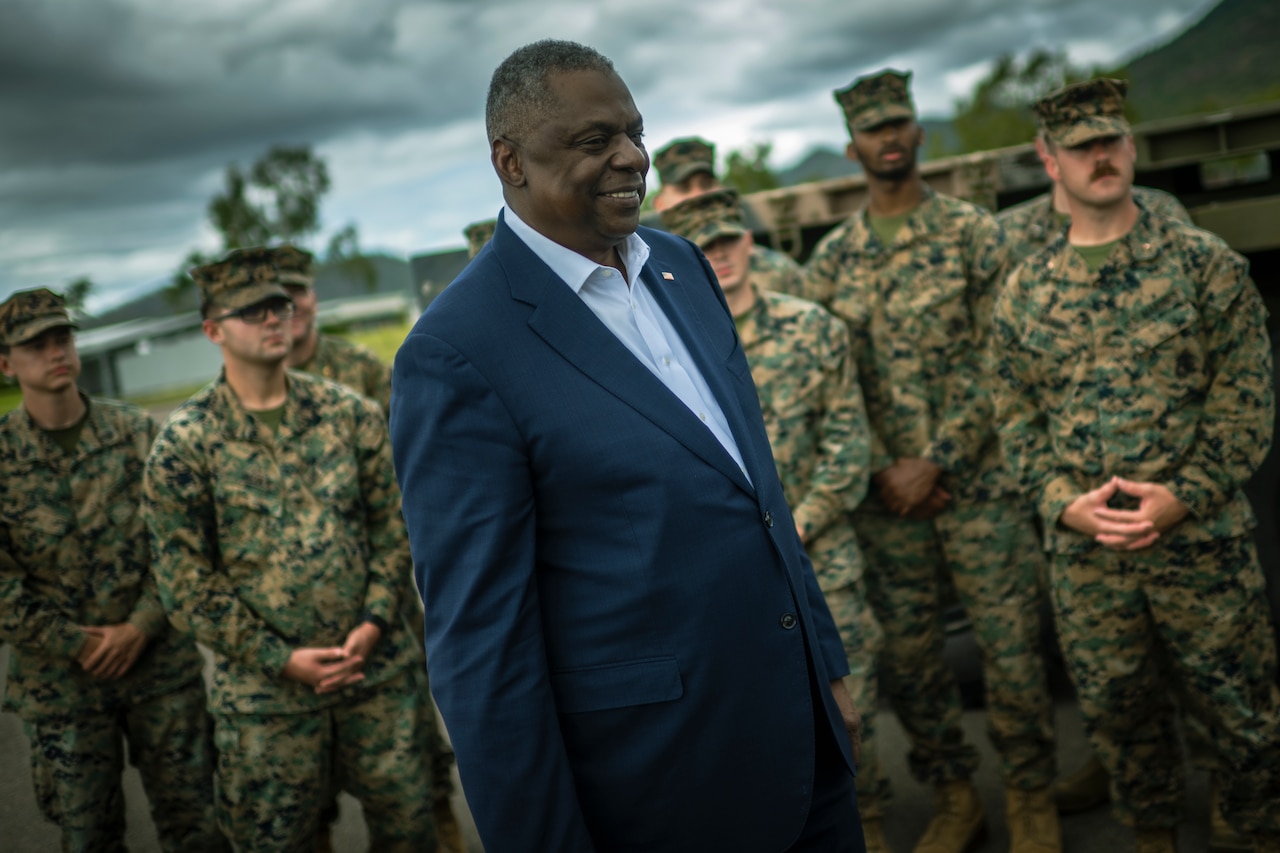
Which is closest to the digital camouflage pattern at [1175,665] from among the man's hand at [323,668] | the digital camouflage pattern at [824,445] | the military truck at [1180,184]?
the digital camouflage pattern at [824,445]

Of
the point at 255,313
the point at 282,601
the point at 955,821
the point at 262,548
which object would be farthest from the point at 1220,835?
the point at 255,313

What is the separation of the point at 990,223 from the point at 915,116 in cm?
52

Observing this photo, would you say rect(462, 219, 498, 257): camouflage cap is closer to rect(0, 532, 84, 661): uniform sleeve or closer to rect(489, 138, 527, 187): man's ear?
rect(0, 532, 84, 661): uniform sleeve

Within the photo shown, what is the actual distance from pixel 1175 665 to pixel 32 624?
145 inches

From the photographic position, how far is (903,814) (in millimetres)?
4090

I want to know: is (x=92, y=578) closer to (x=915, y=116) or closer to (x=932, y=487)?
(x=932, y=487)

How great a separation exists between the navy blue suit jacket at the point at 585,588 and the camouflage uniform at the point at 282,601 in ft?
5.76

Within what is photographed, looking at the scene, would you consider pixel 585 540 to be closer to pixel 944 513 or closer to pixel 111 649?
pixel 944 513

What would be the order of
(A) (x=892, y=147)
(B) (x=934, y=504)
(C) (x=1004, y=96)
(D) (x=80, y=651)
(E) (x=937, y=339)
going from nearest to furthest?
(D) (x=80, y=651) < (B) (x=934, y=504) < (E) (x=937, y=339) < (A) (x=892, y=147) < (C) (x=1004, y=96)

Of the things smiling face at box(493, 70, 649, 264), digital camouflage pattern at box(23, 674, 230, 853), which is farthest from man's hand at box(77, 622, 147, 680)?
smiling face at box(493, 70, 649, 264)

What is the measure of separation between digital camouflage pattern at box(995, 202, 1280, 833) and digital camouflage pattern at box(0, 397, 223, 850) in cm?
308

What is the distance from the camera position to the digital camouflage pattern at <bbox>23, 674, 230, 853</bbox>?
12.3ft

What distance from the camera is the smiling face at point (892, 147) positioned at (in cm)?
405

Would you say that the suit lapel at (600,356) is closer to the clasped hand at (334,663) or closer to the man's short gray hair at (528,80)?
the man's short gray hair at (528,80)
